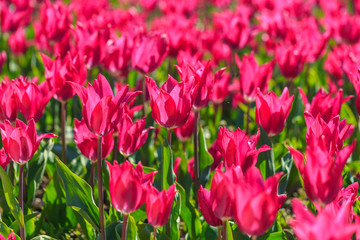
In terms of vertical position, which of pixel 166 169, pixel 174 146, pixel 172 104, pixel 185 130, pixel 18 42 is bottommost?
pixel 174 146

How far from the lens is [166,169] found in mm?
2119

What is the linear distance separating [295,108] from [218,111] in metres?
0.47

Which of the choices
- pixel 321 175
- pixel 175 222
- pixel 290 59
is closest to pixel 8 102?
pixel 175 222

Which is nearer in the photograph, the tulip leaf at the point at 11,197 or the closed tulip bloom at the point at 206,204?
the closed tulip bloom at the point at 206,204

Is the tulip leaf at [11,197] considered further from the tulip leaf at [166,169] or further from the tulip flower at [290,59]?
the tulip flower at [290,59]

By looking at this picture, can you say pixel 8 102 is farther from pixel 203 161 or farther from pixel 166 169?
pixel 203 161

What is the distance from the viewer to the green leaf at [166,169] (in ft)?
6.88

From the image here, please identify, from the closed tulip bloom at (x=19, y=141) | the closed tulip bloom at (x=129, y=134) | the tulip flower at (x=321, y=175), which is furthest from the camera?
the closed tulip bloom at (x=129, y=134)

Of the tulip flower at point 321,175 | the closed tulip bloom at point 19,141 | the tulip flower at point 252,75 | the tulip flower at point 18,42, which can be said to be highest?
the tulip flower at point 321,175

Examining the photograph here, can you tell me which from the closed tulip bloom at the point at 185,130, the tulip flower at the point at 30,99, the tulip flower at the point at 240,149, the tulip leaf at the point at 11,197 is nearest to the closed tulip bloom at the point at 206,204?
the tulip flower at the point at 240,149

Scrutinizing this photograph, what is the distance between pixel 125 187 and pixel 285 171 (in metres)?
1.06

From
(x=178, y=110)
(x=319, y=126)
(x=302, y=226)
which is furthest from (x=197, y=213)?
(x=302, y=226)

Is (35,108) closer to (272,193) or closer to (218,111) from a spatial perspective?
(272,193)

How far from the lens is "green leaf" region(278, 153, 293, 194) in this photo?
7.46 feet
